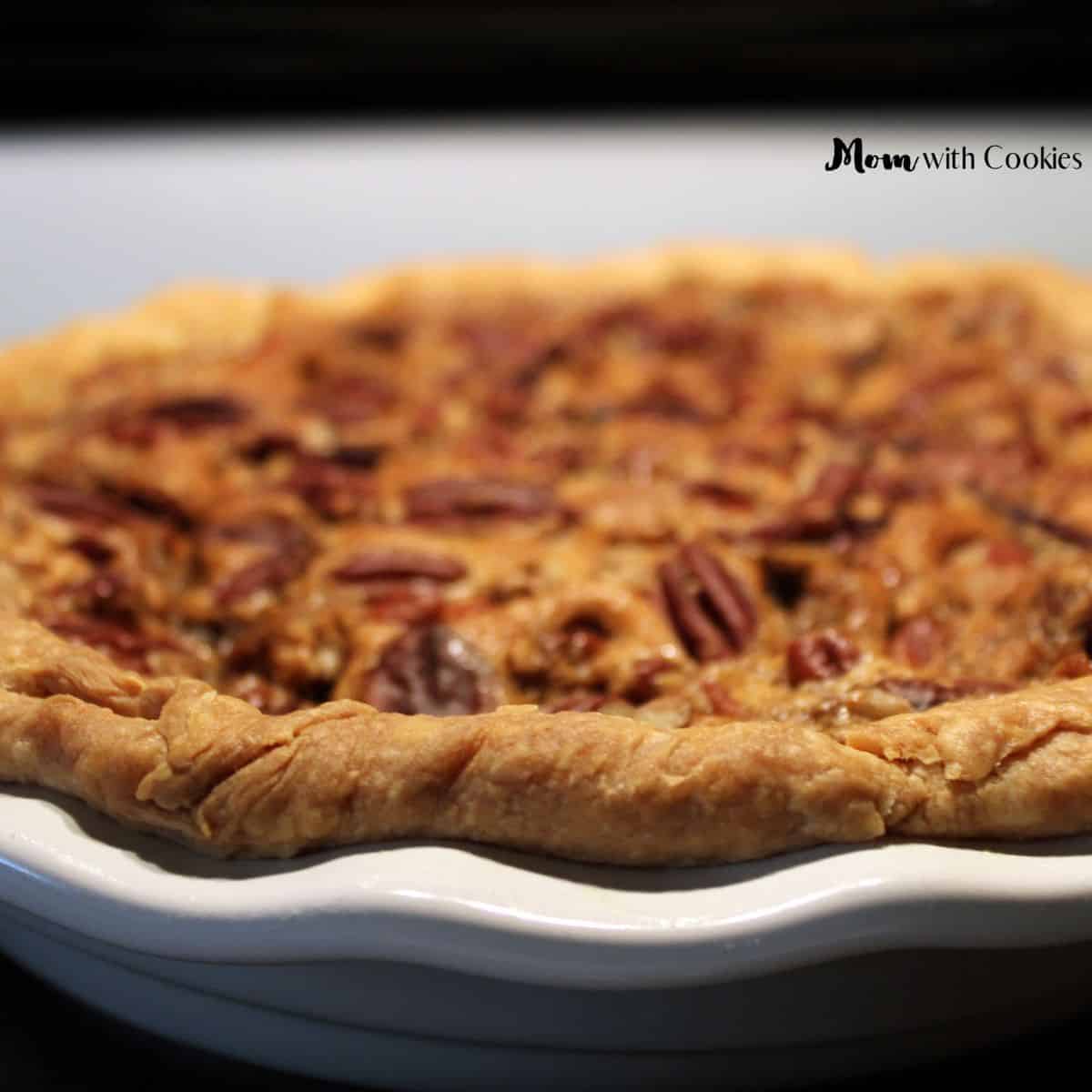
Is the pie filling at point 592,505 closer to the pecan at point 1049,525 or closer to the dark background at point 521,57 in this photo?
the pecan at point 1049,525

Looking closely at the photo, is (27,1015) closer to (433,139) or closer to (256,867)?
(256,867)

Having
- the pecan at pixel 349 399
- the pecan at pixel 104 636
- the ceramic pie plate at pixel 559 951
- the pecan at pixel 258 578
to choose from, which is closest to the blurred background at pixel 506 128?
the pecan at pixel 349 399

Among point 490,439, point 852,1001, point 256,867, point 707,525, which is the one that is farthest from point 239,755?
point 490,439

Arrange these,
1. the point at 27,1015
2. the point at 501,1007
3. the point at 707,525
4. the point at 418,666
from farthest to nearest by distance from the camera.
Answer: the point at 707,525 < the point at 418,666 < the point at 27,1015 < the point at 501,1007

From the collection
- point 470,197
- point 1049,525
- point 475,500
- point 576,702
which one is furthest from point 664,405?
point 470,197

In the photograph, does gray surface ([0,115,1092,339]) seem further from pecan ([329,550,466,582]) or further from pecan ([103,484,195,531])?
pecan ([329,550,466,582])
